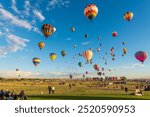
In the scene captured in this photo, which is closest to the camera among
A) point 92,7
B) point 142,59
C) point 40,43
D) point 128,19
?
point 92,7

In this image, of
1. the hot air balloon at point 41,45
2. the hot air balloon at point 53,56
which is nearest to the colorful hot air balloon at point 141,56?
the hot air balloon at point 41,45

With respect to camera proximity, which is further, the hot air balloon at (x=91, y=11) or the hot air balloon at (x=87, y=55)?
the hot air balloon at (x=87, y=55)

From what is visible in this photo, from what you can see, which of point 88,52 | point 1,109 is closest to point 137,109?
point 1,109

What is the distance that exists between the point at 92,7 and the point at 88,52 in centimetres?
2028

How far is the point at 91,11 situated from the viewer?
2456 inches

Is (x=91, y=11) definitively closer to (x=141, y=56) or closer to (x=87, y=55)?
(x=141, y=56)

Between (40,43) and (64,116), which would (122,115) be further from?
(40,43)

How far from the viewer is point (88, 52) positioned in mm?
80688

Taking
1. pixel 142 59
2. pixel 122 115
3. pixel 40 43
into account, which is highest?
pixel 40 43

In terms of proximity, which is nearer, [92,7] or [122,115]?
[122,115]

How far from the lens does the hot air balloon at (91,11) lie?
205ft

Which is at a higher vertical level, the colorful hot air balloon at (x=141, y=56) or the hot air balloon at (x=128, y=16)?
the hot air balloon at (x=128, y=16)

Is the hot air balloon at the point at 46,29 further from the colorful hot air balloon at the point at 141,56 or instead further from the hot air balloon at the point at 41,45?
the colorful hot air balloon at the point at 141,56

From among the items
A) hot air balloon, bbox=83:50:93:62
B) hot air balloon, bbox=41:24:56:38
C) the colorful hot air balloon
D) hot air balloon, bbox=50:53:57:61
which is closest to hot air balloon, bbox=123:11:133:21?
the colorful hot air balloon
